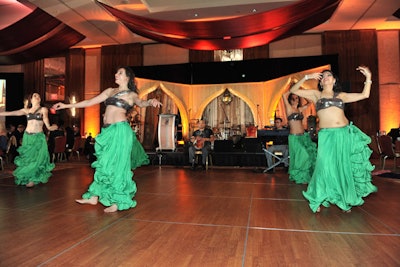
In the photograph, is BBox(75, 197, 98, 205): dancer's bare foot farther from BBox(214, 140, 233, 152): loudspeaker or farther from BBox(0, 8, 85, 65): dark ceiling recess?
BBox(0, 8, 85, 65): dark ceiling recess

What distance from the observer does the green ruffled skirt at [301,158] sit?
483 centimetres

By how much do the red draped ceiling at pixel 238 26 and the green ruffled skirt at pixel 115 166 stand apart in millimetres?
5199

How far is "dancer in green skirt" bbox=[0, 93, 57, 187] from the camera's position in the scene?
4.46m

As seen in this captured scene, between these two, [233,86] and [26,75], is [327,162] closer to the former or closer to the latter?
[233,86]

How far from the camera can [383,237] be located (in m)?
2.06

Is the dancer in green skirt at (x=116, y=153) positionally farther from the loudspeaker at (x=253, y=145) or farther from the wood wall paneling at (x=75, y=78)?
the wood wall paneling at (x=75, y=78)

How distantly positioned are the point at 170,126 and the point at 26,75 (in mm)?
8681

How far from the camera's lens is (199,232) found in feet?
7.11

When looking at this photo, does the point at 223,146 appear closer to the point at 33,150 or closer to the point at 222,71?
the point at 222,71

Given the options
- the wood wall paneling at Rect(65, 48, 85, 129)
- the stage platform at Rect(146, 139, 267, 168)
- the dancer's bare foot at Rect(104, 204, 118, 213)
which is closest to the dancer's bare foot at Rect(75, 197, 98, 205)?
the dancer's bare foot at Rect(104, 204, 118, 213)

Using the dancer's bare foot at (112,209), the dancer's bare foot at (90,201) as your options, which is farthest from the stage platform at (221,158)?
the dancer's bare foot at (112,209)

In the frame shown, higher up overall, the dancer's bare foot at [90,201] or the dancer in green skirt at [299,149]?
the dancer in green skirt at [299,149]

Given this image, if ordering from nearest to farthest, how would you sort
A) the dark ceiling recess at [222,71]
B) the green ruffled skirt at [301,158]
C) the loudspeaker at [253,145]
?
the green ruffled skirt at [301,158] < the loudspeaker at [253,145] < the dark ceiling recess at [222,71]

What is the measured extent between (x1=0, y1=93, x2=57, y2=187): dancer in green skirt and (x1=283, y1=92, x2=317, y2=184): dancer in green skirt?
397 centimetres
